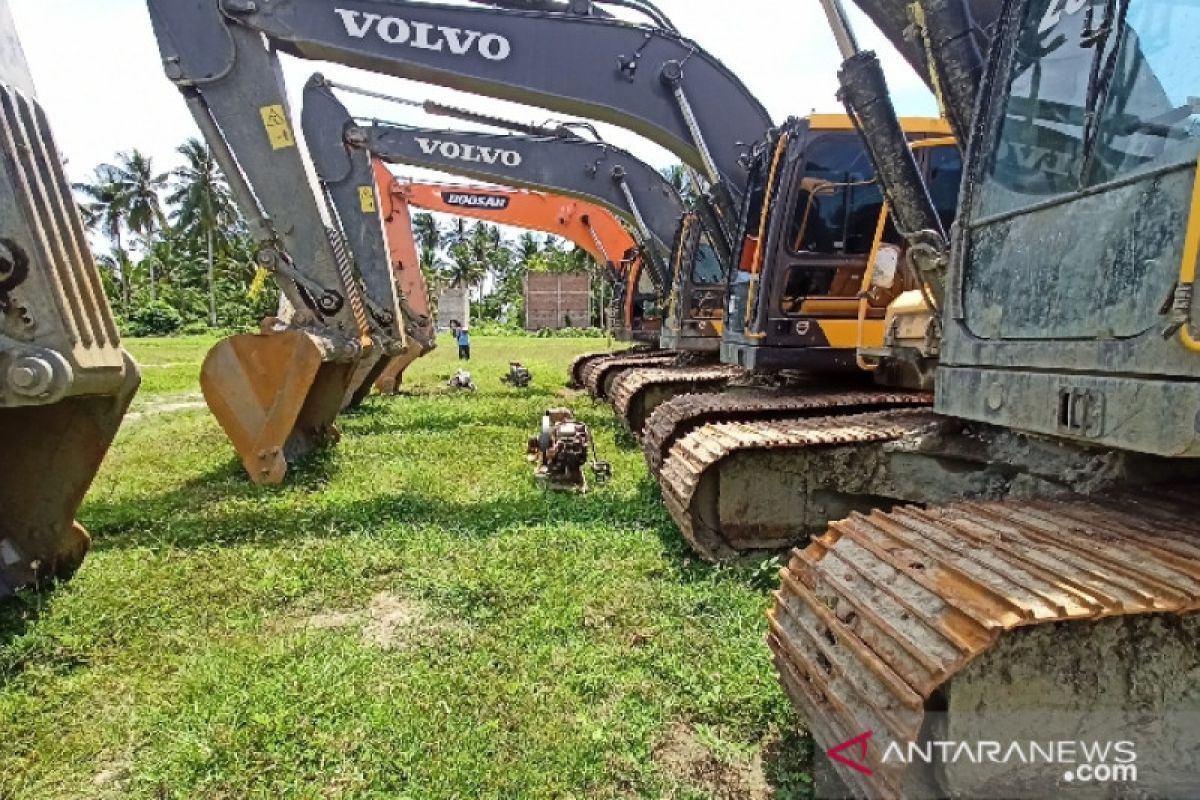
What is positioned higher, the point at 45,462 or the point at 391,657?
the point at 45,462

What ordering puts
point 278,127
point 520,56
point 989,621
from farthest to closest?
point 520,56 → point 278,127 → point 989,621

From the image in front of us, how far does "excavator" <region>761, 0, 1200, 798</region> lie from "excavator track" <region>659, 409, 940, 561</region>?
1.15m

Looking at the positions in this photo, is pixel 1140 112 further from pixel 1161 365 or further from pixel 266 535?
pixel 266 535

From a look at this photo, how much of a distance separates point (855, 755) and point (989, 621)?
0.49m

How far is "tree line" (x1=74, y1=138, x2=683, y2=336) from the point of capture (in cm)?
4738

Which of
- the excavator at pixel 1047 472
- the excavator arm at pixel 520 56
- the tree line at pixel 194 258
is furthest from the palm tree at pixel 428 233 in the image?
the excavator at pixel 1047 472

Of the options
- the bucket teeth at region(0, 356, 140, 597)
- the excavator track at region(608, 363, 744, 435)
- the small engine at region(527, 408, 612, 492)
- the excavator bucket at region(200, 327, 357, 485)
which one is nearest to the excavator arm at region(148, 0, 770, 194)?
the excavator track at region(608, 363, 744, 435)

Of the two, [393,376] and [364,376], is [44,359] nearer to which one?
[364,376]

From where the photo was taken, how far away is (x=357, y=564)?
14.8 feet

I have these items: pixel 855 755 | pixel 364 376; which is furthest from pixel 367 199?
pixel 855 755

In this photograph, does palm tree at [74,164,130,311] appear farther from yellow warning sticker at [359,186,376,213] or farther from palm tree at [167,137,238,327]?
yellow warning sticker at [359,186,376,213]

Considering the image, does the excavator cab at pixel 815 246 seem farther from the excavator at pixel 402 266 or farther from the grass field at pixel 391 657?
the excavator at pixel 402 266

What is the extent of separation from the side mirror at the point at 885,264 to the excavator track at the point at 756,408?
761mm

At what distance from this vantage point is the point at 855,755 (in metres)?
1.96
